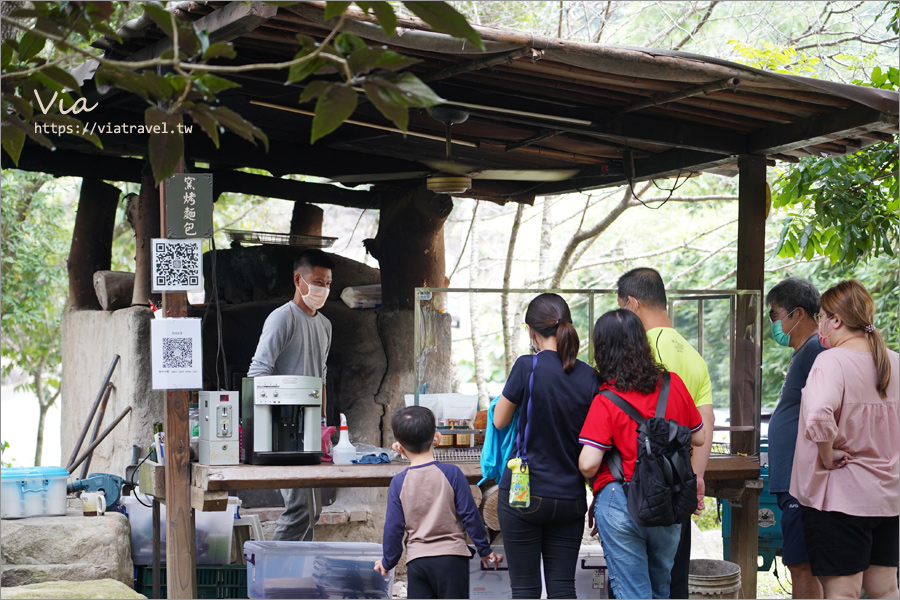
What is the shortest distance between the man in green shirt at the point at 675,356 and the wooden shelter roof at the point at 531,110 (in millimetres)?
1118

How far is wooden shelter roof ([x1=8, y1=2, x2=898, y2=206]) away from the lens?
4258mm

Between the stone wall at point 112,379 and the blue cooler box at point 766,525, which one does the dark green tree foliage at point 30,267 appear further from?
the blue cooler box at point 766,525

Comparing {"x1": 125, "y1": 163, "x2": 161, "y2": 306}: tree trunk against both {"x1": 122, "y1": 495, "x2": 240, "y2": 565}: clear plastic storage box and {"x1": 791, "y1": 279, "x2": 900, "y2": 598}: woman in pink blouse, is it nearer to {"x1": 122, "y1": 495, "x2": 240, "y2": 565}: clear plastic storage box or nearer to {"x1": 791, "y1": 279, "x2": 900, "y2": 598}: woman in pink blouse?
{"x1": 122, "y1": 495, "x2": 240, "y2": 565}: clear plastic storage box

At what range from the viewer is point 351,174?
743 centimetres

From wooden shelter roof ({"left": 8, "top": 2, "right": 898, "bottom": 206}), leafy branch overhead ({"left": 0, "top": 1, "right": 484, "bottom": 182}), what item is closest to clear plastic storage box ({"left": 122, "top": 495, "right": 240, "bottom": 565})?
wooden shelter roof ({"left": 8, "top": 2, "right": 898, "bottom": 206})

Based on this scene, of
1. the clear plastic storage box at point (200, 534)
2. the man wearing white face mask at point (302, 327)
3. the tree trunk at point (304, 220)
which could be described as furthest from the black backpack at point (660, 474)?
the tree trunk at point (304, 220)

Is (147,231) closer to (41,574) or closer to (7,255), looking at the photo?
(41,574)

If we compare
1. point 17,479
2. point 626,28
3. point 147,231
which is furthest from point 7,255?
point 626,28

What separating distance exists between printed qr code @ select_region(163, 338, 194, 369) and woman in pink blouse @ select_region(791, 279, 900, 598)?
3.03 metres

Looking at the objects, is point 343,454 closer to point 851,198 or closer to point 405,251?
point 405,251

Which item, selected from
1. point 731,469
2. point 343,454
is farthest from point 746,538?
point 343,454

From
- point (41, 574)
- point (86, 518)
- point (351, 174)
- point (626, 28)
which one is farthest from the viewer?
point (626, 28)

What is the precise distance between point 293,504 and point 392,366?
78.0 inches

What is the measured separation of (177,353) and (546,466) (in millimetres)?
2023
